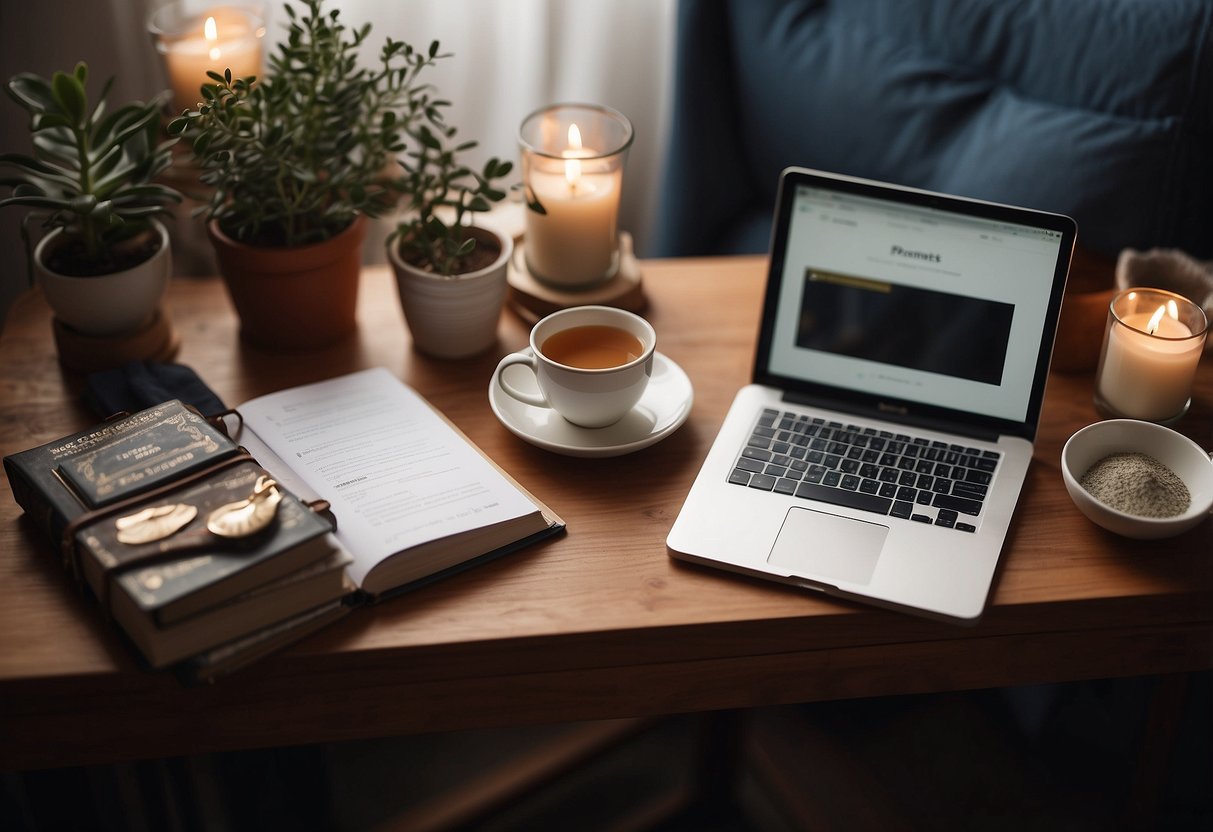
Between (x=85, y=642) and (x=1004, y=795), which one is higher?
(x=85, y=642)

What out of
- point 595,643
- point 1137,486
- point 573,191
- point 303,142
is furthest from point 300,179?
point 1137,486

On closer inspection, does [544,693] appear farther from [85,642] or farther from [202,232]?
[202,232]

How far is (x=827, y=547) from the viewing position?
2.97ft

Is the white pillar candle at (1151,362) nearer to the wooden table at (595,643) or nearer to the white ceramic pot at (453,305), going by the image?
the wooden table at (595,643)

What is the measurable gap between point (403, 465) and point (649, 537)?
226mm

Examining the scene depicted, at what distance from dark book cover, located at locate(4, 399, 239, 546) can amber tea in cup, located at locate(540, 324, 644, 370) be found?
12.1 inches

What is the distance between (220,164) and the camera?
104cm

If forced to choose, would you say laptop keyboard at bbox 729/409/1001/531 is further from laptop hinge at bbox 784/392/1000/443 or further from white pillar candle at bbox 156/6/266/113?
white pillar candle at bbox 156/6/266/113

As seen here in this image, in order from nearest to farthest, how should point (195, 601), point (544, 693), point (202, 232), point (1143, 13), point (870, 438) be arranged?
point (195, 601) → point (544, 693) → point (870, 438) → point (1143, 13) → point (202, 232)

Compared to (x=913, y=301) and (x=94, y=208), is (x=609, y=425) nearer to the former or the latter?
(x=913, y=301)

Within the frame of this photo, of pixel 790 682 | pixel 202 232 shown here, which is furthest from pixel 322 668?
pixel 202 232

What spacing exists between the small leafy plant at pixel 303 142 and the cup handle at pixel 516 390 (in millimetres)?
210

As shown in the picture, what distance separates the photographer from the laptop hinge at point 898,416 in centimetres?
102

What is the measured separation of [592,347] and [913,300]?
0.30 metres
